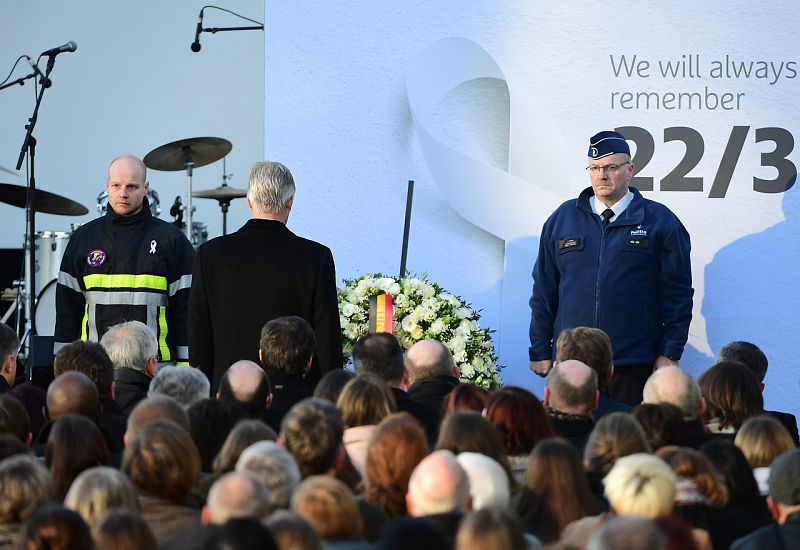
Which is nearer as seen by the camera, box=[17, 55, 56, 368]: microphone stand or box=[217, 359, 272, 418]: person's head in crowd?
box=[217, 359, 272, 418]: person's head in crowd

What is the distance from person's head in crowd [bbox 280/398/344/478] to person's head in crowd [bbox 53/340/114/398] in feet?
4.87

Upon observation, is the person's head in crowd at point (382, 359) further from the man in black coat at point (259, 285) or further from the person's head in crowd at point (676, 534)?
the person's head in crowd at point (676, 534)

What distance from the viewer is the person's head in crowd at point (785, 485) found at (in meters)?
3.96

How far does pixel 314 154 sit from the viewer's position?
8.75m

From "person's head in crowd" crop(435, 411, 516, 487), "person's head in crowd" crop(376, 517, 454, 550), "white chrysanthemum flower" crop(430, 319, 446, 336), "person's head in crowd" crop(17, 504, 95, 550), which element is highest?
"white chrysanthemum flower" crop(430, 319, 446, 336)

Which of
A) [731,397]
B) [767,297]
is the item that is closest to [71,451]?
[731,397]

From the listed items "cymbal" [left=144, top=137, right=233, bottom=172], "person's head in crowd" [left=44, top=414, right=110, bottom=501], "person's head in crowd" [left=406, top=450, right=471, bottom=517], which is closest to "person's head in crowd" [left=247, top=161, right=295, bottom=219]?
"person's head in crowd" [left=44, top=414, right=110, bottom=501]

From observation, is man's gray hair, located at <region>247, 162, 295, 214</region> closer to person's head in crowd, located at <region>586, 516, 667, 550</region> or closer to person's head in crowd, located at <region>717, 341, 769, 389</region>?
person's head in crowd, located at <region>717, 341, 769, 389</region>

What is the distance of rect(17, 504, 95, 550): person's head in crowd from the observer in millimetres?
3299

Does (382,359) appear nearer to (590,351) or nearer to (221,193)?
(590,351)

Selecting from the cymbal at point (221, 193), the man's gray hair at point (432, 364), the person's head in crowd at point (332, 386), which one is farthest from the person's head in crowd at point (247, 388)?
the cymbal at point (221, 193)

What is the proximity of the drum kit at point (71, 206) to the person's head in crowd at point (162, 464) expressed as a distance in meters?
6.32

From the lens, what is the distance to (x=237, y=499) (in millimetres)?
3525

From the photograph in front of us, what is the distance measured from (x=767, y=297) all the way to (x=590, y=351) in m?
2.54
